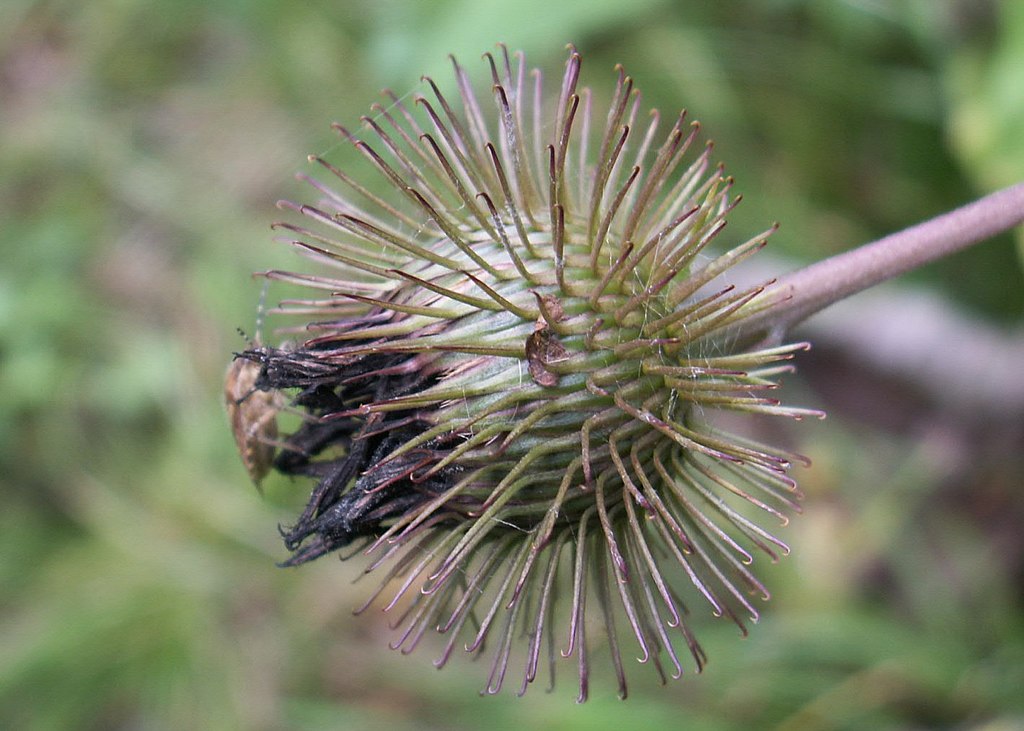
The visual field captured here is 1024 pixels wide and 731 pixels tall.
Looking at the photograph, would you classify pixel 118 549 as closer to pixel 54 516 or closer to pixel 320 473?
pixel 54 516

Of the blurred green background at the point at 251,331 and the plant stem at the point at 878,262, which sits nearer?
the plant stem at the point at 878,262

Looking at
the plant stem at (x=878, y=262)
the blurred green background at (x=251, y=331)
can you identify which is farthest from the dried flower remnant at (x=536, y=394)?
the blurred green background at (x=251, y=331)

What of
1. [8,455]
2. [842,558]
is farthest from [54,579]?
[842,558]

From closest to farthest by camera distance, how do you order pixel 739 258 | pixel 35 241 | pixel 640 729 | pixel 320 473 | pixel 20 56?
pixel 739 258, pixel 320 473, pixel 640 729, pixel 35 241, pixel 20 56

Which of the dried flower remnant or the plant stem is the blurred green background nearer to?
the plant stem

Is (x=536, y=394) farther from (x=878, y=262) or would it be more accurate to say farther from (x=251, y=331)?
(x=251, y=331)

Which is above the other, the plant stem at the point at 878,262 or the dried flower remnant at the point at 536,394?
the plant stem at the point at 878,262

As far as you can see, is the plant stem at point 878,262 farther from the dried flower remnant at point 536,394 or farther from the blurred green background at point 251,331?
the blurred green background at point 251,331
